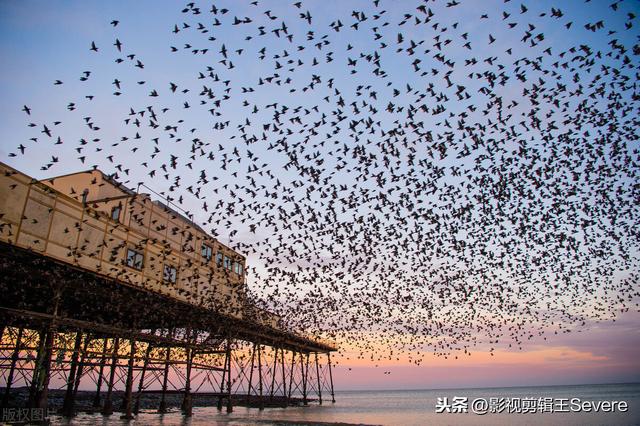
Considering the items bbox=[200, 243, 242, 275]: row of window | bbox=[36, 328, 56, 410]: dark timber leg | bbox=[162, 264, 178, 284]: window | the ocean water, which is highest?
bbox=[200, 243, 242, 275]: row of window

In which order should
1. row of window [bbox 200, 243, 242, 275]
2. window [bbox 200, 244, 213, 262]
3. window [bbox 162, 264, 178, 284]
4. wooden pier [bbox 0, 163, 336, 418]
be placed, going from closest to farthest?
wooden pier [bbox 0, 163, 336, 418] < window [bbox 162, 264, 178, 284] < row of window [bbox 200, 243, 242, 275] < window [bbox 200, 244, 213, 262]

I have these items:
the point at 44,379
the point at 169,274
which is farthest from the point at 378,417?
the point at 44,379

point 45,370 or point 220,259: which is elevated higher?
point 220,259

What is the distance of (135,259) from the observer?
18.9m

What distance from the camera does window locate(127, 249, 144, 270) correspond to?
61.3 feet

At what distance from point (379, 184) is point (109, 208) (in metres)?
14.5

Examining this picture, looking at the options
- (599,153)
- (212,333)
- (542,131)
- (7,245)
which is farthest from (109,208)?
(599,153)

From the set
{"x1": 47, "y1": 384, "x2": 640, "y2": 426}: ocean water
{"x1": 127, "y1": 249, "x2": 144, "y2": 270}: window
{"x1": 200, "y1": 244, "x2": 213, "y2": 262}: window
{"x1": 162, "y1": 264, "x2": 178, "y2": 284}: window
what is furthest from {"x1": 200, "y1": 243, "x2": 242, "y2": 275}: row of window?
{"x1": 47, "y1": 384, "x2": 640, "y2": 426}: ocean water

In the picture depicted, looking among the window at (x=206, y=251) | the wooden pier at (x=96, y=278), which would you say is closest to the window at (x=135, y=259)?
the wooden pier at (x=96, y=278)

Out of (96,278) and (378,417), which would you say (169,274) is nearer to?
(96,278)

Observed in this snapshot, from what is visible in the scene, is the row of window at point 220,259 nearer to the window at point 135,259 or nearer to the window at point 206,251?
the window at point 206,251

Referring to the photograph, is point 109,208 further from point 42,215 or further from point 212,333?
point 212,333

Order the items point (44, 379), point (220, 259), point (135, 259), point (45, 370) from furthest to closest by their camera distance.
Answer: point (220, 259) → point (135, 259) → point (45, 370) → point (44, 379)

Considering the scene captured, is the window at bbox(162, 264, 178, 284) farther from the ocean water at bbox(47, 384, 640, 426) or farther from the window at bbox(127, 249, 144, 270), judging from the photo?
the ocean water at bbox(47, 384, 640, 426)
